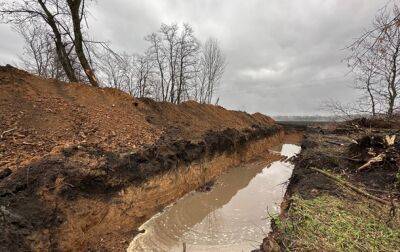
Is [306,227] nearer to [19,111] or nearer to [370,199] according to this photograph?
[370,199]

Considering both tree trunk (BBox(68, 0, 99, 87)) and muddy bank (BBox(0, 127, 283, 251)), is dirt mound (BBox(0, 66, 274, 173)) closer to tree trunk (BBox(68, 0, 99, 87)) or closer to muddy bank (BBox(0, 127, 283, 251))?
A: muddy bank (BBox(0, 127, 283, 251))

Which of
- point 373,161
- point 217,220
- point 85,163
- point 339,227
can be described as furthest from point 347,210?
point 85,163

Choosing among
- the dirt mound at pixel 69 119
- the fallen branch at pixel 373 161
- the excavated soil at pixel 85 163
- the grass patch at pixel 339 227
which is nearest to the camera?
the grass patch at pixel 339 227

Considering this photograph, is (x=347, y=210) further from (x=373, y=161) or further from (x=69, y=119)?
(x=69, y=119)

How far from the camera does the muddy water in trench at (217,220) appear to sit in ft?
20.7

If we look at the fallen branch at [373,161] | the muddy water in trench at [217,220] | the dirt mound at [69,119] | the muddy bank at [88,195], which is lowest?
the muddy water in trench at [217,220]

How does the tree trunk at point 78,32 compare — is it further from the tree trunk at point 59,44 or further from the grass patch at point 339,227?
the grass patch at point 339,227

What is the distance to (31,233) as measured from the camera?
14.9 feet

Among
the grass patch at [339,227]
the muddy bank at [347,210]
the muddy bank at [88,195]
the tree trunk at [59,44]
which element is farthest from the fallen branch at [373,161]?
the tree trunk at [59,44]

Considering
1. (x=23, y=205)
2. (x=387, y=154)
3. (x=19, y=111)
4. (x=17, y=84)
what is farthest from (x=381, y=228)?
(x=17, y=84)

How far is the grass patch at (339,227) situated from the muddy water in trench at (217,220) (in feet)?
3.94

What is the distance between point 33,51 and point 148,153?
86.4ft

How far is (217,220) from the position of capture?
7738 mm

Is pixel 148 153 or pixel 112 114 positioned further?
pixel 112 114
